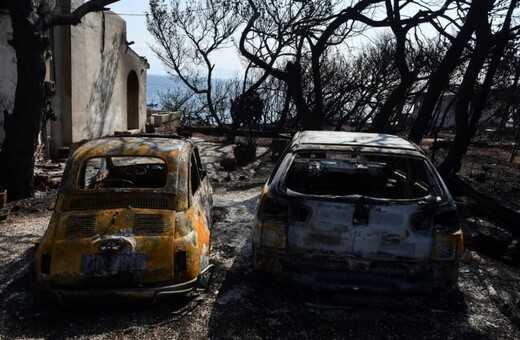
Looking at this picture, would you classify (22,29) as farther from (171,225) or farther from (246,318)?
(246,318)

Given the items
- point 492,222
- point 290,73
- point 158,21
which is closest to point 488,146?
point 290,73

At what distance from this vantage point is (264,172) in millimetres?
11961

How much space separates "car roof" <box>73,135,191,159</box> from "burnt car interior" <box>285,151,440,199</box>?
1.44 m

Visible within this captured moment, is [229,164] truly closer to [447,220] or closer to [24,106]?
[24,106]

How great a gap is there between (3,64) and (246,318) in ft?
30.6

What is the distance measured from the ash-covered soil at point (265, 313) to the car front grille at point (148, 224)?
0.68m

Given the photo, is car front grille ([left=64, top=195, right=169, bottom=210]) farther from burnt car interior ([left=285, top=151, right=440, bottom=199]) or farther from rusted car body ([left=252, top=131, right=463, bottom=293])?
burnt car interior ([left=285, top=151, right=440, bottom=199])

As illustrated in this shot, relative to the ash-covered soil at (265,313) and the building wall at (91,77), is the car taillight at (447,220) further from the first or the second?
the building wall at (91,77)

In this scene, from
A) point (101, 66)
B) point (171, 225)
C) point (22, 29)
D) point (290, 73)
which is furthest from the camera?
point (101, 66)

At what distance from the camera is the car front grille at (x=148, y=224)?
3949 millimetres

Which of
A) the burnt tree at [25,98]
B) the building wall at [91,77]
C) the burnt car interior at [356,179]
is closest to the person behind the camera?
the burnt car interior at [356,179]

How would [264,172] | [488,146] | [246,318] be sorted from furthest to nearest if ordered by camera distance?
[488,146], [264,172], [246,318]

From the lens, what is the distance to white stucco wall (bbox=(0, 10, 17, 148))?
31.7ft

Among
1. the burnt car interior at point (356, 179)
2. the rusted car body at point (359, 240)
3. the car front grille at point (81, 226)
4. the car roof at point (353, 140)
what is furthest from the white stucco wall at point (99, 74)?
the rusted car body at point (359, 240)
